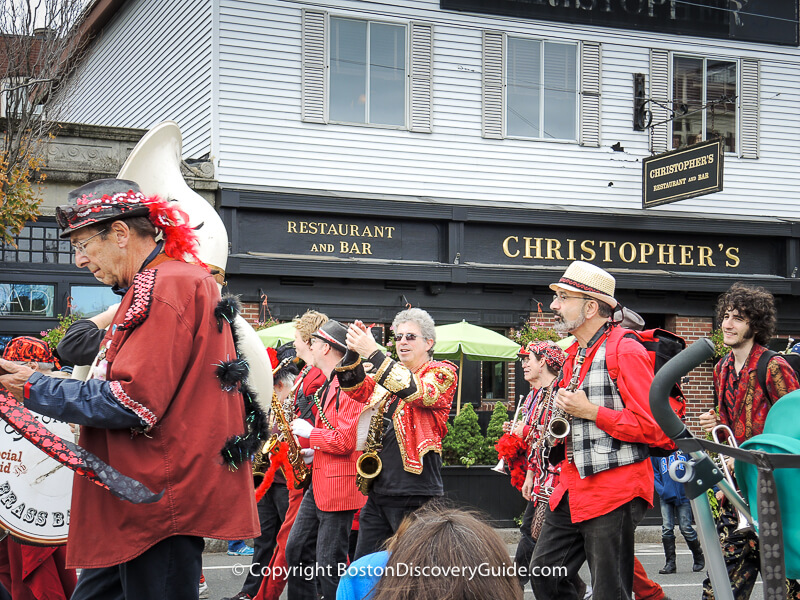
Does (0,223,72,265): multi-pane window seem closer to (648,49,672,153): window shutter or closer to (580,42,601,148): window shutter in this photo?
(580,42,601,148): window shutter

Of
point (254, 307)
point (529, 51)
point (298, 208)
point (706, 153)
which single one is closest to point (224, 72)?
point (298, 208)

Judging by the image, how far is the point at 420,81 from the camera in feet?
52.7

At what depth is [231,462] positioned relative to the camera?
3.43m

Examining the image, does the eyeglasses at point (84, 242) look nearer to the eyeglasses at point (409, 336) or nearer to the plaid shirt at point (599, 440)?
the plaid shirt at point (599, 440)

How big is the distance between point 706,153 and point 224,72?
25.5ft

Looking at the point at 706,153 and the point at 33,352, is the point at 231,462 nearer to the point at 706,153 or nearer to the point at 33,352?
the point at 33,352

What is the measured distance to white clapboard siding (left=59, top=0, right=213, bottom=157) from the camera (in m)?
15.6

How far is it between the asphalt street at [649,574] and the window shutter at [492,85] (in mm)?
7915

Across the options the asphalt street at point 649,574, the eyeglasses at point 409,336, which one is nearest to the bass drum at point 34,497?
the eyeglasses at point 409,336

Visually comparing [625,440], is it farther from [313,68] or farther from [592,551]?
[313,68]

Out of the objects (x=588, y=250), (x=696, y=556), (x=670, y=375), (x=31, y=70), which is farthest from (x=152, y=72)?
(x=670, y=375)

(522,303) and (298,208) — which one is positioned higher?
(298,208)

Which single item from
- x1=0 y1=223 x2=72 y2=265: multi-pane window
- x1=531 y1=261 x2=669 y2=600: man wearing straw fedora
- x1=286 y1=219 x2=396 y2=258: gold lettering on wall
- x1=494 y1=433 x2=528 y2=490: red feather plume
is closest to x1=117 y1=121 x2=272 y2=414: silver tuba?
x1=531 y1=261 x2=669 y2=600: man wearing straw fedora

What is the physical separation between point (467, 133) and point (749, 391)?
10.9 metres
